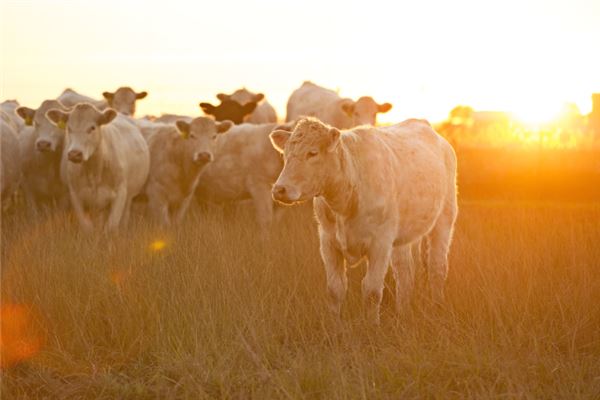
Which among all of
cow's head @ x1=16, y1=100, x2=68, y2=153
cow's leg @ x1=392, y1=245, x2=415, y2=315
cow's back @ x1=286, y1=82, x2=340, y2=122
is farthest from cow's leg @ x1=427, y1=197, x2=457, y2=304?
cow's back @ x1=286, y1=82, x2=340, y2=122

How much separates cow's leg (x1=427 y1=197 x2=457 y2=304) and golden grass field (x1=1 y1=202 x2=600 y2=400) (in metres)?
0.13

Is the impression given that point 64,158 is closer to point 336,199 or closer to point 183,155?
point 183,155

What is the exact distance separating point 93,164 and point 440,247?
463 cm

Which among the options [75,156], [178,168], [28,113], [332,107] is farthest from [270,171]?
[332,107]

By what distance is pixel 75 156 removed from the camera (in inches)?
372

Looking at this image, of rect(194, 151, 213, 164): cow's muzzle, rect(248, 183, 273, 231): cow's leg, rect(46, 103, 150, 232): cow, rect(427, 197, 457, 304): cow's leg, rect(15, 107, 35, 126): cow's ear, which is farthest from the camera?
rect(248, 183, 273, 231): cow's leg

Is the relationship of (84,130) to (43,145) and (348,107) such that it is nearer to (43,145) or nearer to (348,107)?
(43,145)

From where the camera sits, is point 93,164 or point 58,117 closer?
point 93,164

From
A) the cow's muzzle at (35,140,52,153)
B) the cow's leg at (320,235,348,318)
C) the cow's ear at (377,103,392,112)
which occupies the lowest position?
the cow's leg at (320,235,348,318)

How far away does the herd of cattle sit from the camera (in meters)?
5.95

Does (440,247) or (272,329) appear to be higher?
(440,247)

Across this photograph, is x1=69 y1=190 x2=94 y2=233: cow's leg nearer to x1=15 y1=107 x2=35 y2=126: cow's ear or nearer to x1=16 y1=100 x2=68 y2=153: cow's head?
x1=16 y1=100 x2=68 y2=153: cow's head

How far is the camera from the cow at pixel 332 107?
15.4 m

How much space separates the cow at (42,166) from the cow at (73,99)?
192 cm
